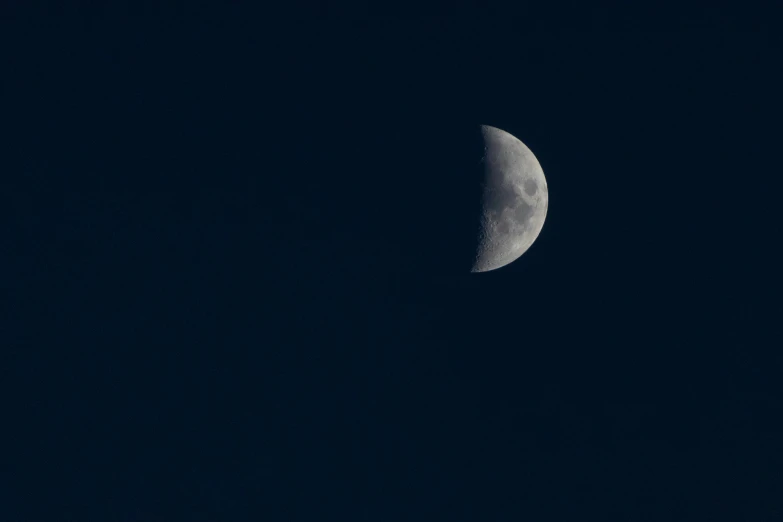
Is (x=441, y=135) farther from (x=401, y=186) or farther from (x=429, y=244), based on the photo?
(x=429, y=244)

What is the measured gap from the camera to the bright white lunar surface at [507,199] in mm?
10672

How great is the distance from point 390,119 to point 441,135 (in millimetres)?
910

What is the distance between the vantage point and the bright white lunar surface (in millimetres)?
10672

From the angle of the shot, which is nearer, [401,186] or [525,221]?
[401,186]

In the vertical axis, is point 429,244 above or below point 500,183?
below

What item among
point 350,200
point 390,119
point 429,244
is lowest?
point 429,244

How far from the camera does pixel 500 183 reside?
421 inches

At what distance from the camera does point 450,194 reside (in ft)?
34.0

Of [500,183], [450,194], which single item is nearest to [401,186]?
[450,194]

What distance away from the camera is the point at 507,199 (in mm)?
10773

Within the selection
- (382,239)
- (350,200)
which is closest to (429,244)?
(382,239)

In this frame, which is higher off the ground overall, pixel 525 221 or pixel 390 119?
pixel 390 119

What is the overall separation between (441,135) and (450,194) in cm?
103

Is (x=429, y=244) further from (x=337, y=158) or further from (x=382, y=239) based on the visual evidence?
(x=337, y=158)
